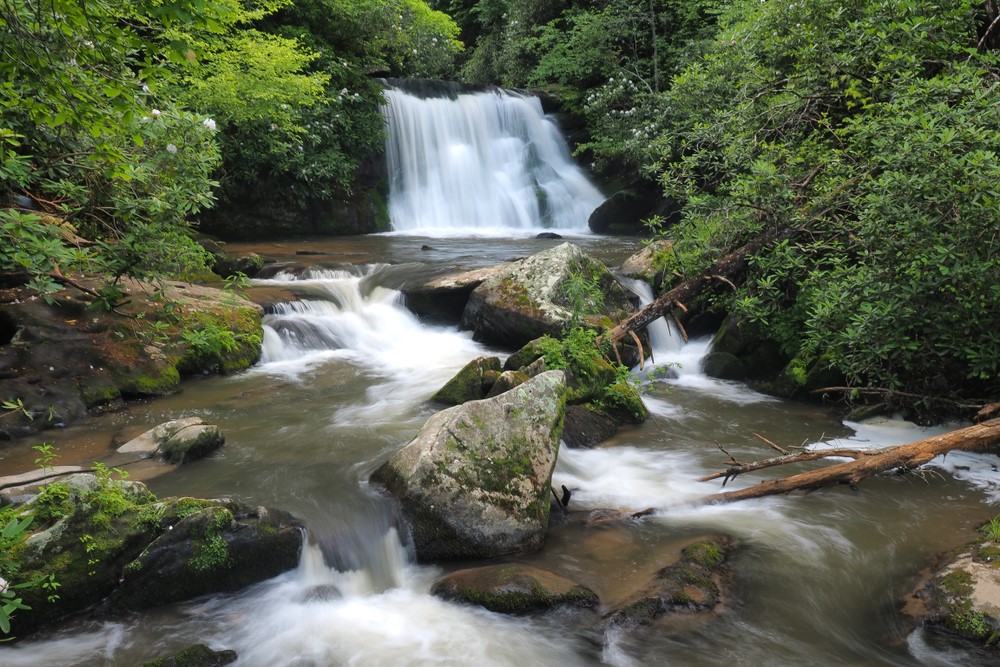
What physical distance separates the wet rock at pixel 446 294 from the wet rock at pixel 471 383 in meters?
3.30

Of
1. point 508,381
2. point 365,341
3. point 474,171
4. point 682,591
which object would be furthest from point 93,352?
point 474,171

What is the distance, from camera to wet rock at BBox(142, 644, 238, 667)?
361 cm

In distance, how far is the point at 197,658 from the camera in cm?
373

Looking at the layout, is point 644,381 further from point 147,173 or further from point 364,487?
point 147,173

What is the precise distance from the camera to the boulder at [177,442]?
5895mm

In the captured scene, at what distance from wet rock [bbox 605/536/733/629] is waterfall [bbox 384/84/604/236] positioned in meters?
15.1

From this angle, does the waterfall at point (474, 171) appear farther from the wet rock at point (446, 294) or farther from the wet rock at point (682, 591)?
the wet rock at point (682, 591)

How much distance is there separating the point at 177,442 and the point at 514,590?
11.4ft

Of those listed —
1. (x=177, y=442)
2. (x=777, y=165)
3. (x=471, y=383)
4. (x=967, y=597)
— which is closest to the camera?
(x=967, y=597)

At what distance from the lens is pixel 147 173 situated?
631 cm

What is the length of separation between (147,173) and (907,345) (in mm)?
7220

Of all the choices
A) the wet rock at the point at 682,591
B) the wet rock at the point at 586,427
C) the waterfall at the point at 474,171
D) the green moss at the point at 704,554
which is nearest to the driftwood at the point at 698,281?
the wet rock at the point at 586,427

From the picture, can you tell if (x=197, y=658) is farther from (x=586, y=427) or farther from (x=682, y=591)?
(x=586, y=427)

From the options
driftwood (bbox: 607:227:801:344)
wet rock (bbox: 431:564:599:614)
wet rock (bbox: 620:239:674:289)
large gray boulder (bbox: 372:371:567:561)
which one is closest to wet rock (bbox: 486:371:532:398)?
large gray boulder (bbox: 372:371:567:561)
